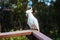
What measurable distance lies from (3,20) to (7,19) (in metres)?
0.15

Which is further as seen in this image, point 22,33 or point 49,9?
point 49,9

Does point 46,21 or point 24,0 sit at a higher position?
point 24,0

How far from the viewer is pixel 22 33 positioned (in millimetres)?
2059

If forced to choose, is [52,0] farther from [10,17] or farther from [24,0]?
[10,17]

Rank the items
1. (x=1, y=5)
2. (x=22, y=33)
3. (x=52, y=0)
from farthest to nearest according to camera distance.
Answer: (x=1, y=5) < (x=52, y=0) < (x=22, y=33)

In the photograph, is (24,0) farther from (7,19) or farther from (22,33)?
(22,33)

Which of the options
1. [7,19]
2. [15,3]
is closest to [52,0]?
[15,3]

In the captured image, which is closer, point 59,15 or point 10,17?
point 59,15

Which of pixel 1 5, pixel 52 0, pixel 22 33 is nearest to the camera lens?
pixel 22 33

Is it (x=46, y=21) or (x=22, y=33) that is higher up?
(x=22, y=33)

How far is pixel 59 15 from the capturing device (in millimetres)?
5902

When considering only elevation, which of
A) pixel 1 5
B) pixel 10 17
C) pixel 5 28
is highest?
pixel 1 5

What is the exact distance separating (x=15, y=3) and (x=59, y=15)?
154 centimetres

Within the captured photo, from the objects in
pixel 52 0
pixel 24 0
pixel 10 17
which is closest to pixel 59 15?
pixel 52 0
